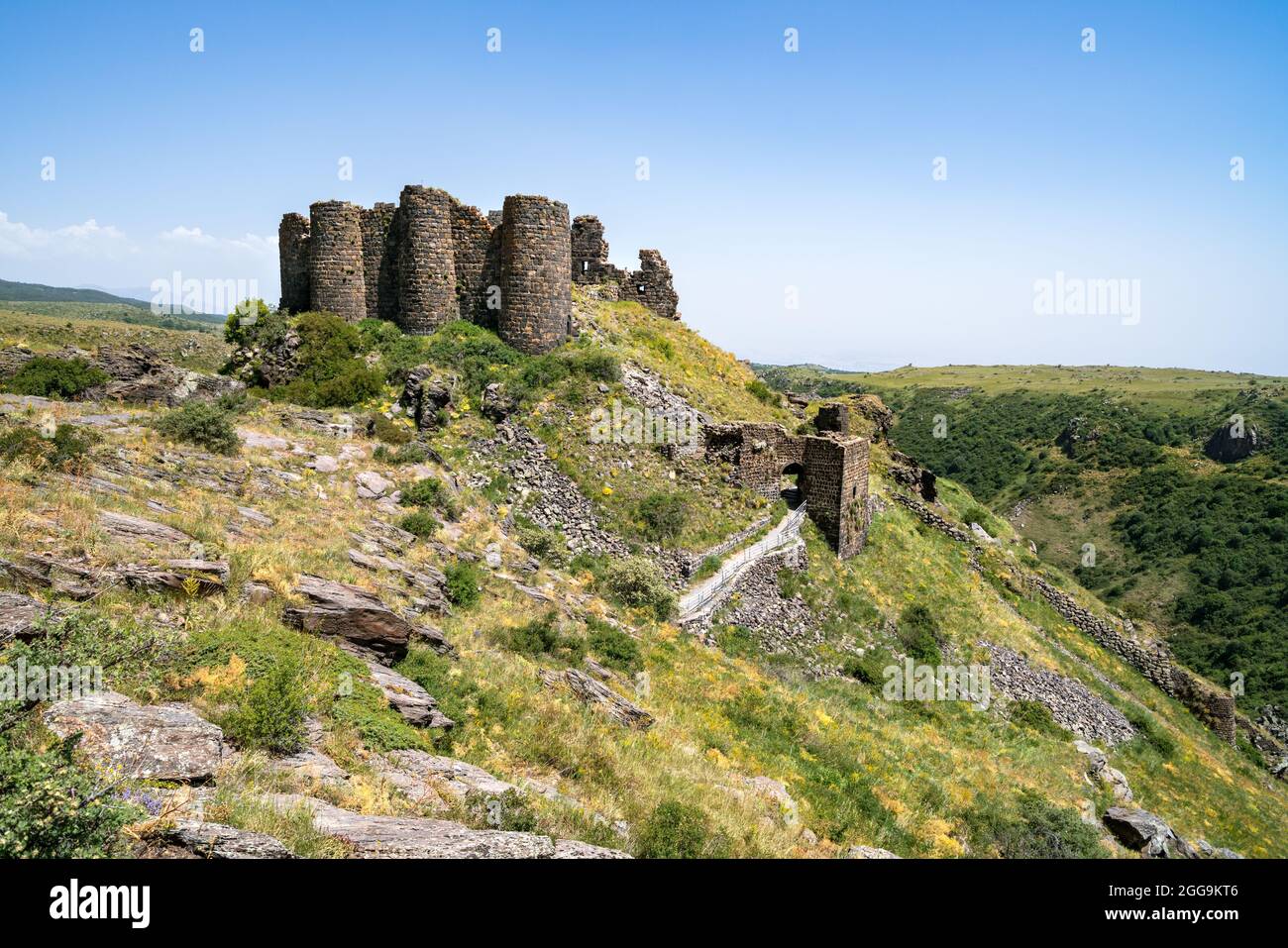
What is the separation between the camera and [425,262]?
22.2 metres

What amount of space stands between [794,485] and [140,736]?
64.9 feet

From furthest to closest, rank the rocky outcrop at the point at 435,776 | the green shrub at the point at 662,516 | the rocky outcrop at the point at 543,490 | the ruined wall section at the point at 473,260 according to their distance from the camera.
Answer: the ruined wall section at the point at 473,260 → the green shrub at the point at 662,516 → the rocky outcrop at the point at 543,490 → the rocky outcrop at the point at 435,776

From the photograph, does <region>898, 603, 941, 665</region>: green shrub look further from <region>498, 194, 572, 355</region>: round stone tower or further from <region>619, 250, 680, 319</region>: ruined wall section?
<region>619, 250, 680, 319</region>: ruined wall section

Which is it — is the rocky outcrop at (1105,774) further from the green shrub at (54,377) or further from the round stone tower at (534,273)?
the green shrub at (54,377)

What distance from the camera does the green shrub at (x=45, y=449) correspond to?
982cm

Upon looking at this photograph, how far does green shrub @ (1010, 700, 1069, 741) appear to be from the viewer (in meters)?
18.8

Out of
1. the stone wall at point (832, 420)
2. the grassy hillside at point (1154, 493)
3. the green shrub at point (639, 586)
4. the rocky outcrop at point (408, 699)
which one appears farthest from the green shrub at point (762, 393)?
the rocky outcrop at point (408, 699)

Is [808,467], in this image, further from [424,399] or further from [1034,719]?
[424,399]

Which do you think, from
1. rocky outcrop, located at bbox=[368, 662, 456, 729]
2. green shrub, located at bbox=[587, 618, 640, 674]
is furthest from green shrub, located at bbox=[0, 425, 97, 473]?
green shrub, located at bbox=[587, 618, 640, 674]

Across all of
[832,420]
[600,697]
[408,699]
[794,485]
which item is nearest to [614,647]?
[600,697]

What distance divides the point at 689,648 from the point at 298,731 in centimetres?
1000

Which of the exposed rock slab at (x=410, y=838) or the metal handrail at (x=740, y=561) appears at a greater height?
the exposed rock slab at (x=410, y=838)

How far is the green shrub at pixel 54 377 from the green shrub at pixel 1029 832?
2318cm
